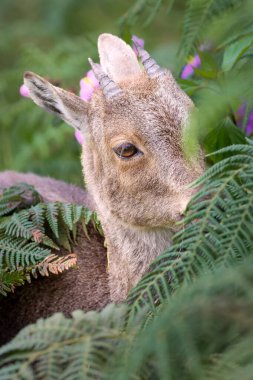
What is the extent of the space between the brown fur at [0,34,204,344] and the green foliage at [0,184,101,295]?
22cm

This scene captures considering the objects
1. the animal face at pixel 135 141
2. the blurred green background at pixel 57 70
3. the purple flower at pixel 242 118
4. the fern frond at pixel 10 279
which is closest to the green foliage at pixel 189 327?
the animal face at pixel 135 141

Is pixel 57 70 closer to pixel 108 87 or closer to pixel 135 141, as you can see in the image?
pixel 108 87

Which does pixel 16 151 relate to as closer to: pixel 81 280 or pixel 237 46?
pixel 81 280

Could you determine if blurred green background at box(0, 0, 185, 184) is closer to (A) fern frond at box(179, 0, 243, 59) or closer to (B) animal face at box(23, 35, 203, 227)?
(B) animal face at box(23, 35, 203, 227)

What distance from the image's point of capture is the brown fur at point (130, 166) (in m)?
4.22

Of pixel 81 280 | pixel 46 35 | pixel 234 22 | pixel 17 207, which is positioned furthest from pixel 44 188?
pixel 46 35

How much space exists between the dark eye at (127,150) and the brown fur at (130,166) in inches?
1.0

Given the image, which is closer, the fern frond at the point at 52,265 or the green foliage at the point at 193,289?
the green foliage at the point at 193,289

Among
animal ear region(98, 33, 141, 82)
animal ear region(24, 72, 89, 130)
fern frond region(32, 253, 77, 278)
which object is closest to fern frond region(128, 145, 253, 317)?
fern frond region(32, 253, 77, 278)

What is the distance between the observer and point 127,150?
14.3 ft

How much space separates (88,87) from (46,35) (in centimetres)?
485

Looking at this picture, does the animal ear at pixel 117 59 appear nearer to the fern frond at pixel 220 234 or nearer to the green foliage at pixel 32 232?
the green foliage at pixel 32 232

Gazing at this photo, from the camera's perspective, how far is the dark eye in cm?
432

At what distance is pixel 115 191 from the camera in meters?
4.50
